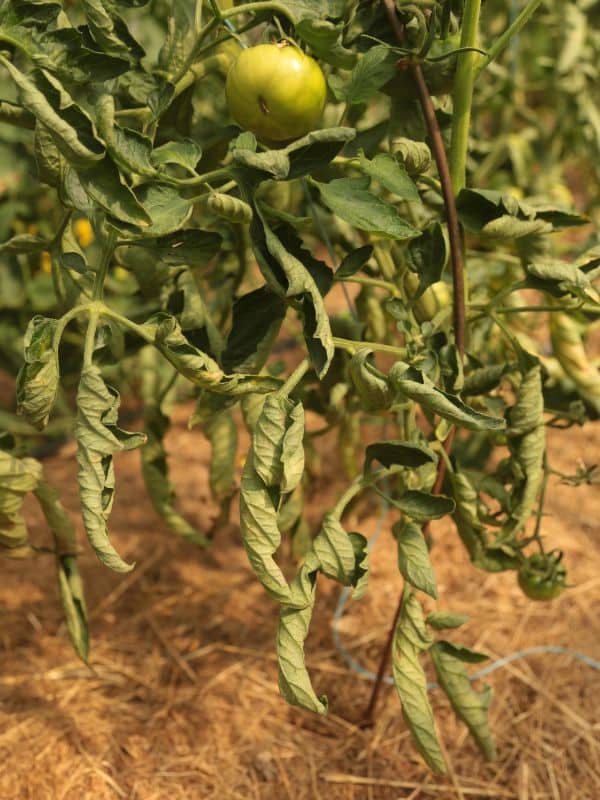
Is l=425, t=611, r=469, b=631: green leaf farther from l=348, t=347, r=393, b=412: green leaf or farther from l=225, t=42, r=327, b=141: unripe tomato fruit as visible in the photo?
l=225, t=42, r=327, b=141: unripe tomato fruit

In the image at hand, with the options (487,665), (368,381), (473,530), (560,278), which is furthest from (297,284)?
(487,665)

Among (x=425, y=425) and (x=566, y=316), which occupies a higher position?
(x=566, y=316)

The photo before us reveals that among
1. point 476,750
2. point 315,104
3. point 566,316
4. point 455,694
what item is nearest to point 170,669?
point 476,750

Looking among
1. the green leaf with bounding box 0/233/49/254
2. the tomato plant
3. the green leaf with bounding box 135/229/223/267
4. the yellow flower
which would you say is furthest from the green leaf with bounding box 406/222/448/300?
the yellow flower

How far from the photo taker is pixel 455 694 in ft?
3.55

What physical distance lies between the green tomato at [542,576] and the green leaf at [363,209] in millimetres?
664

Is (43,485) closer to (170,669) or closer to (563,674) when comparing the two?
(170,669)

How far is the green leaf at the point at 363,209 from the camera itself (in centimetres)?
82

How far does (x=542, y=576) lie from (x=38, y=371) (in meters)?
0.82

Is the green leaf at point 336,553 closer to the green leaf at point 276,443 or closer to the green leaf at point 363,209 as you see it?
the green leaf at point 276,443

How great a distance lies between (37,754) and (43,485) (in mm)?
479

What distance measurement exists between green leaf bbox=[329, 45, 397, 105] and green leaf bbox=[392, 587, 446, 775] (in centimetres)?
59

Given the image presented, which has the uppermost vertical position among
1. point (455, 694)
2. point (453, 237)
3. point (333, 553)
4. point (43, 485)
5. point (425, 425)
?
point (453, 237)

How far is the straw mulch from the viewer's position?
4.38ft
